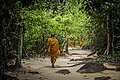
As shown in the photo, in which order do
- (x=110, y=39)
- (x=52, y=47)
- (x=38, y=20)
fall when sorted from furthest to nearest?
(x=110, y=39) < (x=52, y=47) < (x=38, y=20)

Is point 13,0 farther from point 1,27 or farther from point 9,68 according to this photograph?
point 9,68

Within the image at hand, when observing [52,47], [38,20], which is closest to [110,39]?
[52,47]

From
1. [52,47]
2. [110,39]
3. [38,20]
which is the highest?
[38,20]

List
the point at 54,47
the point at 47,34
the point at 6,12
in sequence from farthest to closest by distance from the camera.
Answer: the point at 47,34 → the point at 54,47 → the point at 6,12

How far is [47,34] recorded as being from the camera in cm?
2166

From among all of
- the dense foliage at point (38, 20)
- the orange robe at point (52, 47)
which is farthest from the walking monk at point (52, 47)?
the dense foliage at point (38, 20)

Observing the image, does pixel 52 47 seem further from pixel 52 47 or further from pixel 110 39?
pixel 110 39

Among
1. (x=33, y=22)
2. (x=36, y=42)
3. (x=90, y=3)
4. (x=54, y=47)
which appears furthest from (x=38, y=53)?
(x=90, y=3)

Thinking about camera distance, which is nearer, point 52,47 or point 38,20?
point 38,20

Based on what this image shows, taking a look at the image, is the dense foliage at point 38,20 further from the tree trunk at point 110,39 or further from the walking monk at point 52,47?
the walking monk at point 52,47

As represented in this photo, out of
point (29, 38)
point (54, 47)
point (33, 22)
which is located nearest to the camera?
point (33, 22)

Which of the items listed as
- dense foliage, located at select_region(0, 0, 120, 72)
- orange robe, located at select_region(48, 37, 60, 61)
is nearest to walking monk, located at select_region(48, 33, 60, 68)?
orange robe, located at select_region(48, 37, 60, 61)

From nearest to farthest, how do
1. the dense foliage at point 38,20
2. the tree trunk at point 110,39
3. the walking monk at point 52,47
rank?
A: the dense foliage at point 38,20 < the walking monk at point 52,47 < the tree trunk at point 110,39

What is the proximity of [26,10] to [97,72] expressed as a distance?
13.8 ft
